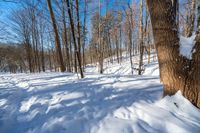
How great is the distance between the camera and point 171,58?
2961 millimetres

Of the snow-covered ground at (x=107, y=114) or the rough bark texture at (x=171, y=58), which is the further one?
the rough bark texture at (x=171, y=58)

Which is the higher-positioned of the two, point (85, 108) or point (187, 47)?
point (187, 47)

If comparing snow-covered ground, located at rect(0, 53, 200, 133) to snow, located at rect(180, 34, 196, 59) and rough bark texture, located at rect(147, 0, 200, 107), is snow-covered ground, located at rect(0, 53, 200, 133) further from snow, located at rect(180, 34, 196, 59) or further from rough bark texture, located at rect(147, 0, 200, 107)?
snow, located at rect(180, 34, 196, 59)

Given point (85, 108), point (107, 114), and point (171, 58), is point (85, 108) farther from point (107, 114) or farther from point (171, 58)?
point (171, 58)

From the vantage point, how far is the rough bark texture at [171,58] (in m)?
2.83

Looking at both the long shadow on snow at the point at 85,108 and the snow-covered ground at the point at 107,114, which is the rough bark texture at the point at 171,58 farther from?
the long shadow on snow at the point at 85,108

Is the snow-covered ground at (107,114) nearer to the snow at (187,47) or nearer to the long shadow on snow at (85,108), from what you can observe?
the long shadow on snow at (85,108)

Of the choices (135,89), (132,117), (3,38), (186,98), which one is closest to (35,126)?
(132,117)

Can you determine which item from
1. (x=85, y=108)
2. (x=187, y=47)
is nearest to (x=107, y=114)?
(x=85, y=108)

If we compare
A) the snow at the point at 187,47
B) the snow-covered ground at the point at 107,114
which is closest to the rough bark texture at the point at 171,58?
the snow at the point at 187,47

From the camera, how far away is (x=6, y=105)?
4.36 m

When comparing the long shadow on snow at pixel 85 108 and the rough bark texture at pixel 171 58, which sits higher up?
the rough bark texture at pixel 171 58

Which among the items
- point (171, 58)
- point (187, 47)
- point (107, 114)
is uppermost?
point (187, 47)

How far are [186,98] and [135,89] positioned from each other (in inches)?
54.9
